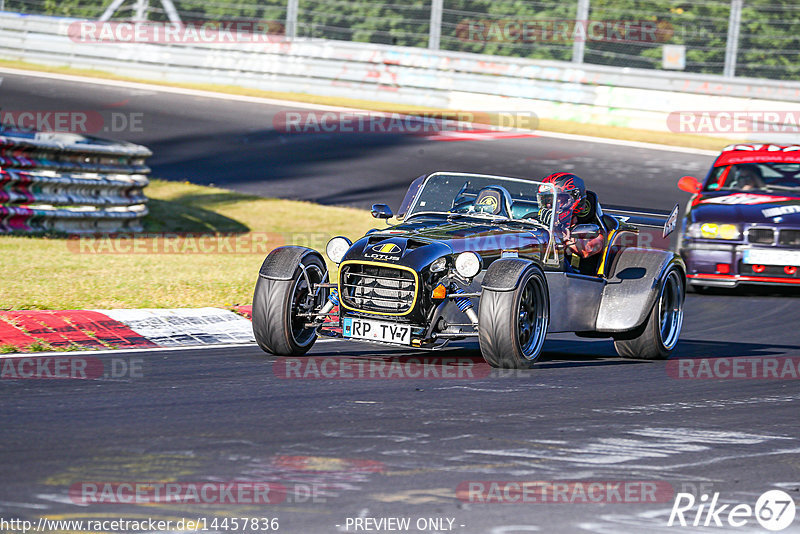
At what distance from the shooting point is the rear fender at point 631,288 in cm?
867

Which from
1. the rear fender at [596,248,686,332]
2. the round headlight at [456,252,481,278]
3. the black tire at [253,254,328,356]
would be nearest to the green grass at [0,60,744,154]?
the rear fender at [596,248,686,332]

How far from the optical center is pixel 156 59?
28.0 m

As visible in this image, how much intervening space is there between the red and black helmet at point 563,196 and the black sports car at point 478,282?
0.05 ft

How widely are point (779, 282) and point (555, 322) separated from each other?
5225 mm

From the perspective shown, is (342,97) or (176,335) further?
(342,97)

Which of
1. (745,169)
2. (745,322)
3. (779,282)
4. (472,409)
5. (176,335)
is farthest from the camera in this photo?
(745,169)

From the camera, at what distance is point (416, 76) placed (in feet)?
84.5

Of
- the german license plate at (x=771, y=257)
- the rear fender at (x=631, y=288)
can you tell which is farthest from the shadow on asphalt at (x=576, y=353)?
the german license plate at (x=771, y=257)

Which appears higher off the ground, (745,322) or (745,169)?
(745,169)

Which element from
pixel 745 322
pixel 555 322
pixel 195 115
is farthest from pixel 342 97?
pixel 555 322

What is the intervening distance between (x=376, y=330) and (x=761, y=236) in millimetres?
6519

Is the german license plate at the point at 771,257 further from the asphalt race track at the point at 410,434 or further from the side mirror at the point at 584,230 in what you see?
the side mirror at the point at 584,230

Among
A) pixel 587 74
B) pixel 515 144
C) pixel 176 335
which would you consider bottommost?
pixel 176 335

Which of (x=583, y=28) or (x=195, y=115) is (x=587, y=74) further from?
(x=195, y=115)
